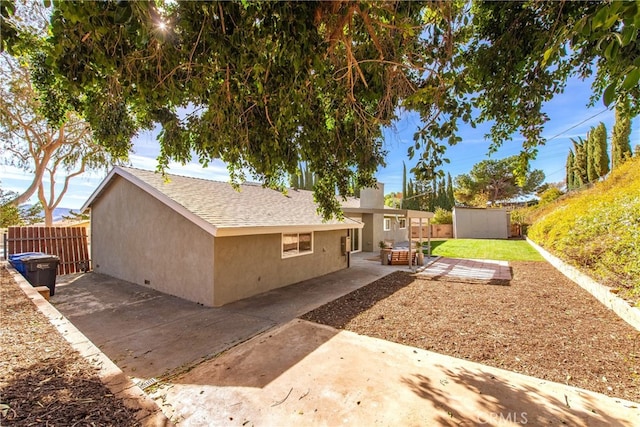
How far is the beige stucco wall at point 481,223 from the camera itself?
1075 inches

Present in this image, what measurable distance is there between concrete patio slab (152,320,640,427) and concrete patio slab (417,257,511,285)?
6.72 m

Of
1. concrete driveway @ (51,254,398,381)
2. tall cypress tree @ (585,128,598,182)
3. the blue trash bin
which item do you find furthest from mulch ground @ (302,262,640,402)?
tall cypress tree @ (585,128,598,182)

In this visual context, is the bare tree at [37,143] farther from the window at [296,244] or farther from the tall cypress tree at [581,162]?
the tall cypress tree at [581,162]

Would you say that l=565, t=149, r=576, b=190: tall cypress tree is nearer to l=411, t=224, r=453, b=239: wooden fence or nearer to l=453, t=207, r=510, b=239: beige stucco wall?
l=453, t=207, r=510, b=239: beige stucco wall

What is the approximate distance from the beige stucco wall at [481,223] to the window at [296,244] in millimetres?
22206

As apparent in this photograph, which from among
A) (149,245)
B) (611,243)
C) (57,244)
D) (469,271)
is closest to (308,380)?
(149,245)

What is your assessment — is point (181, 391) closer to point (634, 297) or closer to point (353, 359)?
point (353, 359)

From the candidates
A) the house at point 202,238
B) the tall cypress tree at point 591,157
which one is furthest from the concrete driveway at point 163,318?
the tall cypress tree at point 591,157

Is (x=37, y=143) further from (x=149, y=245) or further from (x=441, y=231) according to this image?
(x=441, y=231)

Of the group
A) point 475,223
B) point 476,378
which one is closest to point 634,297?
point 476,378

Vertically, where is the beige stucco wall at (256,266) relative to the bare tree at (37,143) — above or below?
below

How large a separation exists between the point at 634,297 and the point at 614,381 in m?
3.18

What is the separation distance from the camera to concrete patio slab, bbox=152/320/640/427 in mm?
3076

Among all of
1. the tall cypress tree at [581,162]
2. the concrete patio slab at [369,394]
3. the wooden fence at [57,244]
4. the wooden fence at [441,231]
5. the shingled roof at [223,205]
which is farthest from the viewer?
the wooden fence at [441,231]
